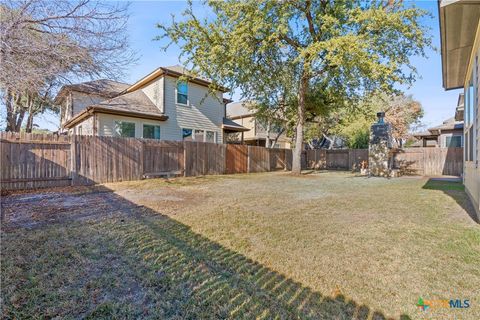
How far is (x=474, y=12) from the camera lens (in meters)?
4.65

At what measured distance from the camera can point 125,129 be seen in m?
12.7

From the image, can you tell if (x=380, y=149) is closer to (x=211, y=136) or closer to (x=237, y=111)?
(x=211, y=136)

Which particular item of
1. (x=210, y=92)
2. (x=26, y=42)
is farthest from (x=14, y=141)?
(x=210, y=92)

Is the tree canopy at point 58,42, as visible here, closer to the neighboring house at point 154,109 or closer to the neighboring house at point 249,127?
the neighboring house at point 154,109

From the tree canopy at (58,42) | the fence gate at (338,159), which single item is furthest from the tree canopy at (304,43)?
the fence gate at (338,159)

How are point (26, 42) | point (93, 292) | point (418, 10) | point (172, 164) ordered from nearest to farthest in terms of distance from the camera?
point (93, 292), point (26, 42), point (418, 10), point (172, 164)

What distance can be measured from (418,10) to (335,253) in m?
12.6

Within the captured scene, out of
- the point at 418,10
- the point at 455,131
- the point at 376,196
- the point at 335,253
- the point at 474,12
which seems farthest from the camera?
the point at 455,131

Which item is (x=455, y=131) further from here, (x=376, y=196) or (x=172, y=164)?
(x=172, y=164)

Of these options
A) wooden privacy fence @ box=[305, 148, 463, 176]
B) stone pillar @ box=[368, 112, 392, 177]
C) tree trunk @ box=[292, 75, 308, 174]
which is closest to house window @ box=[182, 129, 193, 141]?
tree trunk @ box=[292, 75, 308, 174]

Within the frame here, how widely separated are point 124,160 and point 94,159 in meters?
1.11

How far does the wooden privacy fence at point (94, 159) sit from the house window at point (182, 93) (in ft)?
12.6

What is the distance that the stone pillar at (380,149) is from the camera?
1362cm

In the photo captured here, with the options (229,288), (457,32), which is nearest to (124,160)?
(229,288)
